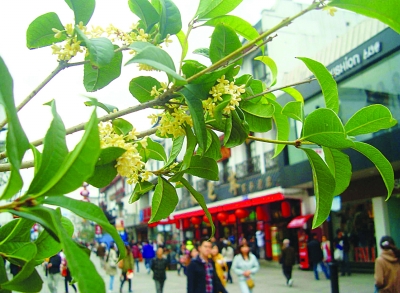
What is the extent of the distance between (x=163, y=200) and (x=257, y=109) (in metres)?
0.31

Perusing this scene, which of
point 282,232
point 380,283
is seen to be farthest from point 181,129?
point 282,232

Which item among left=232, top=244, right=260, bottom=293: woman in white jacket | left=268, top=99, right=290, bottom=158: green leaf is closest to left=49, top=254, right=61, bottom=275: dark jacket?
left=232, top=244, right=260, bottom=293: woman in white jacket

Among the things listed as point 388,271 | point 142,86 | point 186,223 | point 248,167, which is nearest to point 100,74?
point 142,86

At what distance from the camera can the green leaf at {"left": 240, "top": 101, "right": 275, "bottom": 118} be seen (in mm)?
969

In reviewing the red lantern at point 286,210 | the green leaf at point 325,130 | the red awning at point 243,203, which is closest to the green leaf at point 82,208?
the green leaf at point 325,130

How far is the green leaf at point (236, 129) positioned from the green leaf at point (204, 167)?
0.32 ft

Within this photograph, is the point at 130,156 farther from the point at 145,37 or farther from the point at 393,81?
the point at 393,81

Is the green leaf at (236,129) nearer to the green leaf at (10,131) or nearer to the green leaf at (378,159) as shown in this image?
the green leaf at (378,159)

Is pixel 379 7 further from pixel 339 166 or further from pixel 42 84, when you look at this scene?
pixel 42 84

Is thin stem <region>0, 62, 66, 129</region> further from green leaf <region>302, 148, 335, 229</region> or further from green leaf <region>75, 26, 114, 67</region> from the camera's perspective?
green leaf <region>302, 148, 335, 229</region>

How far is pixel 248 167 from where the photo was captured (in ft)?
65.5

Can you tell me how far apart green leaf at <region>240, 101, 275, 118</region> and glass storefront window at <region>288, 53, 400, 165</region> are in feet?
32.2

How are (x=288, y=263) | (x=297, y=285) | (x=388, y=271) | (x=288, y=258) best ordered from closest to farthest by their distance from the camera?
(x=388, y=271) → (x=288, y=263) → (x=288, y=258) → (x=297, y=285)

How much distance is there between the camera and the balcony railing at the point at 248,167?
63.4ft
